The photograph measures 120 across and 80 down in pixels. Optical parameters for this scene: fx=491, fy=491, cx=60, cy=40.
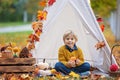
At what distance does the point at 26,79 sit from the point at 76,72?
1.28 metres

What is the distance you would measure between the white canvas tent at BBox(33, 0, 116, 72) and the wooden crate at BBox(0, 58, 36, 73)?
1.39 meters

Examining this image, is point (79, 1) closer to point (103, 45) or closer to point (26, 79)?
point (103, 45)

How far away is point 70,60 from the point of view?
28.6ft

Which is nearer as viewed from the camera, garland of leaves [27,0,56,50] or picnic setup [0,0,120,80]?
picnic setup [0,0,120,80]

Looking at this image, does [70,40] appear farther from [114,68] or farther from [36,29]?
[114,68]

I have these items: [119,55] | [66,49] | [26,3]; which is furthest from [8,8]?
[66,49]

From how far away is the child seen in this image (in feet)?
28.7

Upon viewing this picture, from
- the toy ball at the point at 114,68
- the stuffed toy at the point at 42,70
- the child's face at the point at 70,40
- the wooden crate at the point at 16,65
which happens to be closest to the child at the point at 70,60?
the child's face at the point at 70,40

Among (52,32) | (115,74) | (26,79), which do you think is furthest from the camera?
(52,32)

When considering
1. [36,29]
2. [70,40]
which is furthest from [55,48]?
[70,40]

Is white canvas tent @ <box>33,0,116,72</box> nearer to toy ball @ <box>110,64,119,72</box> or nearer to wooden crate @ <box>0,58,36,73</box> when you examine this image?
toy ball @ <box>110,64,119,72</box>

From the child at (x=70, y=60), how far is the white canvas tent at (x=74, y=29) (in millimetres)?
514

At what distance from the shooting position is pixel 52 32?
1034 cm

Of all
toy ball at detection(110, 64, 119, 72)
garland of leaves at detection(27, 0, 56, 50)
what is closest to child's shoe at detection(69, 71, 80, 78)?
toy ball at detection(110, 64, 119, 72)
